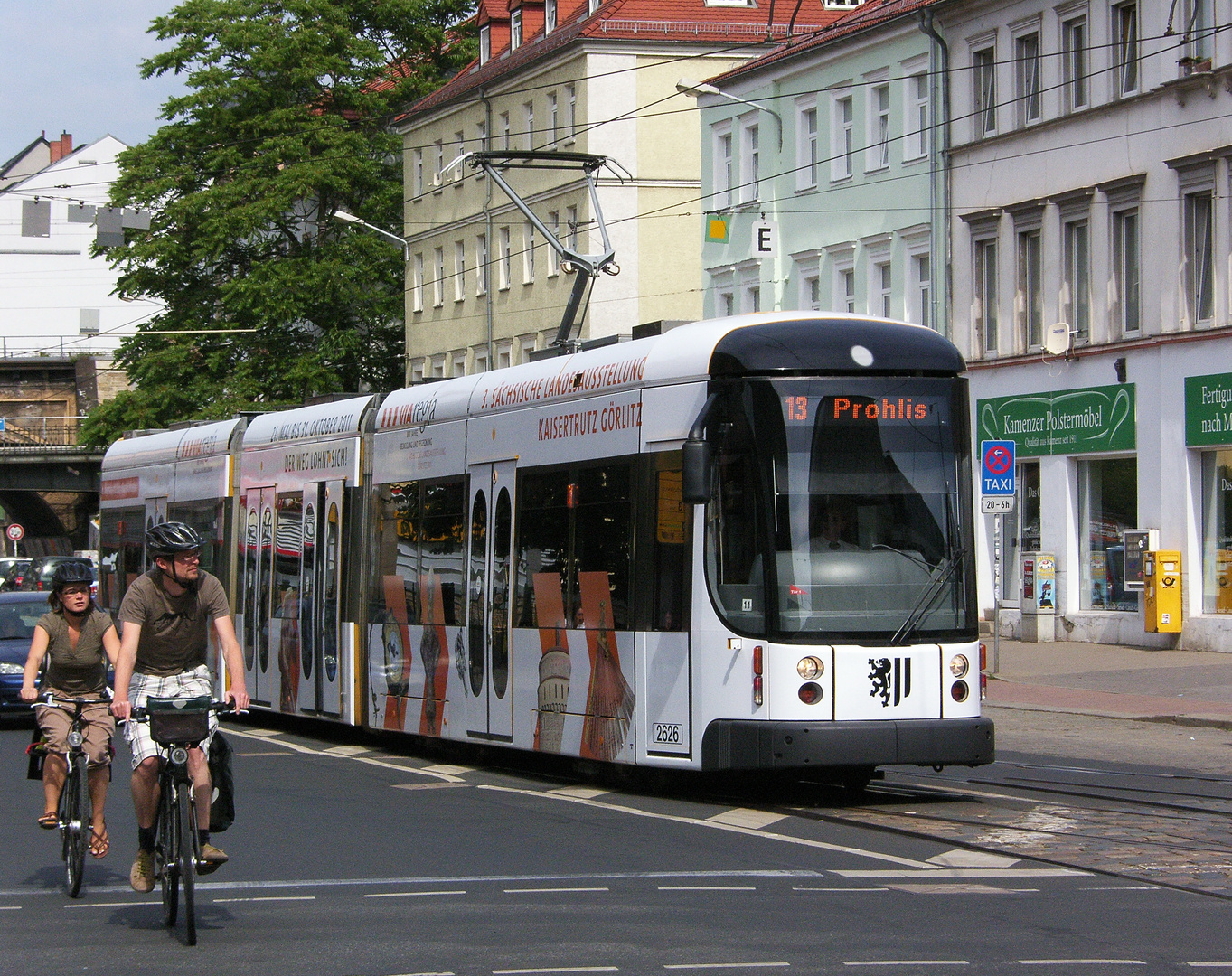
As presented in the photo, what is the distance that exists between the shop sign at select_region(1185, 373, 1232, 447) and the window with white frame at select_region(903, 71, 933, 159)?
9162 millimetres

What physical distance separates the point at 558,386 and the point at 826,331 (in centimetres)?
259

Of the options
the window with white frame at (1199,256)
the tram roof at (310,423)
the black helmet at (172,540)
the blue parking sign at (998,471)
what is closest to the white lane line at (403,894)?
the black helmet at (172,540)

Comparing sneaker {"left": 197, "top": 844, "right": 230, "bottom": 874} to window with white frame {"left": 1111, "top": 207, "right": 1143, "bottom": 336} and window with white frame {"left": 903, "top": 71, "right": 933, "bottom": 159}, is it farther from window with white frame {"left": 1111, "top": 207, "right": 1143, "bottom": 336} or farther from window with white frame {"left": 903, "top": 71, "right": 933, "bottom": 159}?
window with white frame {"left": 903, "top": 71, "right": 933, "bottom": 159}

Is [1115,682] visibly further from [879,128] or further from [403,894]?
[403,894]

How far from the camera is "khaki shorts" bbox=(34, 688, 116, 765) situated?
1011 centimetres

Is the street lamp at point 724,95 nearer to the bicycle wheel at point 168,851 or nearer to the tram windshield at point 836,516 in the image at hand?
the tram windshield at point 836,516

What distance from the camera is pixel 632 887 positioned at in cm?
959

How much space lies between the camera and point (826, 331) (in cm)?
1318

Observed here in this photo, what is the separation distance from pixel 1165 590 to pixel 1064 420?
4264 mm

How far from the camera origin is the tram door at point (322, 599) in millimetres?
19109

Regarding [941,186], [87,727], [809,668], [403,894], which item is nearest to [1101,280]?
[941,186]

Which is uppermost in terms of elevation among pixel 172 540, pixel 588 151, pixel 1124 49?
pixel 588 151

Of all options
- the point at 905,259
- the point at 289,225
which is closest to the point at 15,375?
the point at 289,225

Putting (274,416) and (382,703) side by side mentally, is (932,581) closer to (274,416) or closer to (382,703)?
(382,703)
